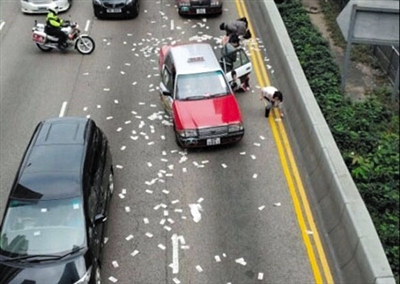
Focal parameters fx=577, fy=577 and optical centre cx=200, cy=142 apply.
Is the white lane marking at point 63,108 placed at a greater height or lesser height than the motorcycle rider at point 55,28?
lesser

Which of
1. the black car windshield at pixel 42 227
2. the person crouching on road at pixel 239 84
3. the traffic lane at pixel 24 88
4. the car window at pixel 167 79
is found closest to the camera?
the black car windshield at pixel 42 227

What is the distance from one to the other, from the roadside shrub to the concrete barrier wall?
103cm

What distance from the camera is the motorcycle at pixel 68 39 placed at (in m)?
20.1

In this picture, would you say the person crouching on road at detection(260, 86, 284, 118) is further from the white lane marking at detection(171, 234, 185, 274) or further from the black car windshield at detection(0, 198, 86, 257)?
the black car windshield at detection(0, 198, 86, 257)

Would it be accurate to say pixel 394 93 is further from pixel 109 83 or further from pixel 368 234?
pixel 109 83

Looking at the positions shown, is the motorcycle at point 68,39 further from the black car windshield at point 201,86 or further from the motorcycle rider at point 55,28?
the black car windshield at point 201,86

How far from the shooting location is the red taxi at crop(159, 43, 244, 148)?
1435 centimetres

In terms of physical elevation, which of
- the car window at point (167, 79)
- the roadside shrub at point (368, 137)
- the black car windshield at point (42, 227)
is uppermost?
the black car windshield at point (42, 227)

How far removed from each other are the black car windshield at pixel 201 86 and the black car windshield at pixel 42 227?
219 inches

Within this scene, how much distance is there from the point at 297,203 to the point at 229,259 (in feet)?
7.74

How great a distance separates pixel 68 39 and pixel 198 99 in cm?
719

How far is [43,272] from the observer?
9.57 metres

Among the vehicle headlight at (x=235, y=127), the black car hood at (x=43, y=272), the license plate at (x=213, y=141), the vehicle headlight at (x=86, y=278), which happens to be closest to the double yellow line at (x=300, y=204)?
the vehicle headlight at (x=235, y=127)

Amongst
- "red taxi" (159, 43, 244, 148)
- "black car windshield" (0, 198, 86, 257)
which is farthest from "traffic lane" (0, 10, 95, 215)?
"red taxi" (159, 43, 244, 148)
